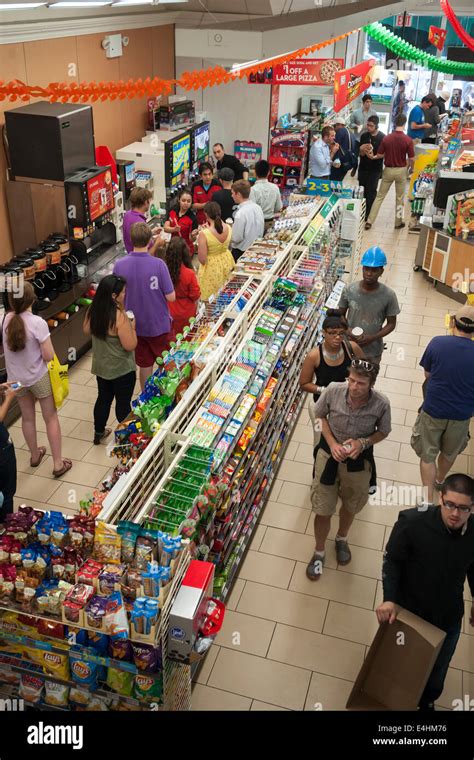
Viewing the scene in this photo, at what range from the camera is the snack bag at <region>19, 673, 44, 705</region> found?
3693mm

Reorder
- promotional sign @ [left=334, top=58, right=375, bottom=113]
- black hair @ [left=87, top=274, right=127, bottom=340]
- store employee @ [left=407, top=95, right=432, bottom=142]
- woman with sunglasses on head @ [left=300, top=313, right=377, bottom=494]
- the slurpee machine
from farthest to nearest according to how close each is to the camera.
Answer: store employee @ [left=407, top=95, right=432, bottom=142]
promotional sign @ [left=334, top=58, right=375, bottom=113]
the slurpee machine
black hair @ [left=87, top=274, right=127, bottom=340]
woman with sunglasses on head @ [left=300, top=313, right=377, bottom=494]

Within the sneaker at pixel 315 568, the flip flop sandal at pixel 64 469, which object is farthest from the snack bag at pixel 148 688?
Answer: the flip flop sandal at pixel 64 469

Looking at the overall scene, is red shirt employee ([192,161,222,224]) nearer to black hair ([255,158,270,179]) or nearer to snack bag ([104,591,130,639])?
black hair ([255,158,270,179])

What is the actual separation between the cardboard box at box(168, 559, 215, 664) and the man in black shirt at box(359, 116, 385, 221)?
1057cm

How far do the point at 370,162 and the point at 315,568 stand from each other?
934 centimetres

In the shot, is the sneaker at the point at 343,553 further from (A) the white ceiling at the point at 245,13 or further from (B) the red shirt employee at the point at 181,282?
(A) the white ceiling at the point at 245,13

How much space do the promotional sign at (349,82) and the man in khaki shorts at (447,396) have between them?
699 cm

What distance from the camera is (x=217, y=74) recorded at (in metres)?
6.65

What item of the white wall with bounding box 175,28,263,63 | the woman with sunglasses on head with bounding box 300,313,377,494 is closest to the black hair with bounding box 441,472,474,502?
the woman with sunglasses on head with bounding box 300,313,377,494

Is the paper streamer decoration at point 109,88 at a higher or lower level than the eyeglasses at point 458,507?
higher

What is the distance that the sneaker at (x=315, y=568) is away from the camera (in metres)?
5.24

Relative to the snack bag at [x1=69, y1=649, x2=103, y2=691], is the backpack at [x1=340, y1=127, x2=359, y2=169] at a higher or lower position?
higher

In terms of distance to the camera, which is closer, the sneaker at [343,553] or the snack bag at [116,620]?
the snack bag at [116,620]

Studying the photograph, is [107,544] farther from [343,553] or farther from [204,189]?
[204,189]
